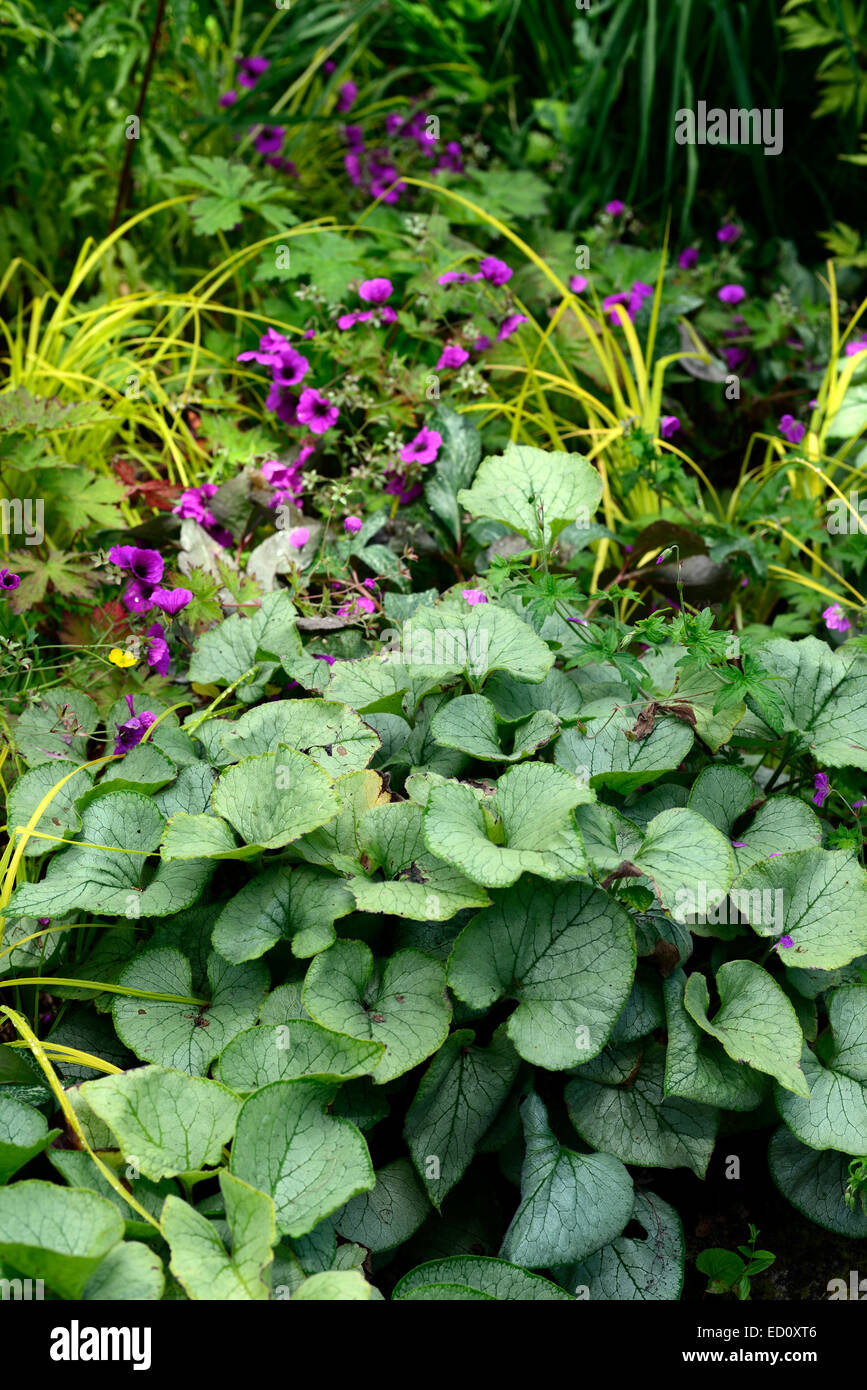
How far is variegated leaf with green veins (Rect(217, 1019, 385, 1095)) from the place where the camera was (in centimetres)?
135

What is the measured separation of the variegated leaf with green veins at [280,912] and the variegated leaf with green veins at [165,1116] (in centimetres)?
18

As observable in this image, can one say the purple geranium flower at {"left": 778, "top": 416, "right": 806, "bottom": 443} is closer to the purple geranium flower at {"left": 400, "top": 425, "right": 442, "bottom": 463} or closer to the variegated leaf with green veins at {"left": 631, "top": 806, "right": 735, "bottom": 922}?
the purple geranium flower at {"left": 400, "top": 425, "right": 442, "bottom": 463}

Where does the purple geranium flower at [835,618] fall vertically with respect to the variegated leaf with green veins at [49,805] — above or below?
above

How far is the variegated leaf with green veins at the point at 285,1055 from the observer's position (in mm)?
1350

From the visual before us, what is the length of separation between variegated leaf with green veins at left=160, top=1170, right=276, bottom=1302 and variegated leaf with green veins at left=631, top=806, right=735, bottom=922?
61cm

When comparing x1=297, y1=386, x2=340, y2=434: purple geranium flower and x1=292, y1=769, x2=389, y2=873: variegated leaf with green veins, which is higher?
x1=297, y1=386, x2=340, y2=434: purple geranium flower

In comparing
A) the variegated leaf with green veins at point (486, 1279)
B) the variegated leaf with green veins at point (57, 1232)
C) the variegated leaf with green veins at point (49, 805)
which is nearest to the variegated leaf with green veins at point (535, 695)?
the variegated leaf with green veins at point (49, 805)

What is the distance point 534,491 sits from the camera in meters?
1.92

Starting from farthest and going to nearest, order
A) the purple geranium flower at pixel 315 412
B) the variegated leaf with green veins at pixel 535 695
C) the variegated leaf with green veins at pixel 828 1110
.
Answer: the purple geranium flower at pixel 315 412 < the variegated leaf with green veins at pixel 535 695 < the variegated leaf with green veins at pixel 828 1110

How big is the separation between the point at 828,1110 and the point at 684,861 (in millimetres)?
376

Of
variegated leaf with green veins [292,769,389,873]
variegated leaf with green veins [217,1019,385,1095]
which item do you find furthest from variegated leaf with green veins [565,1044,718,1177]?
variegated leaf with green veins [292,769,389,873]

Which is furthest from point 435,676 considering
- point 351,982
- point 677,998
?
point 677,998

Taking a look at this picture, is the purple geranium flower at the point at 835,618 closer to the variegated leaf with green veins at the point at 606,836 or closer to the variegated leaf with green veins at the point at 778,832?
the variegated leaf with green veins at the point at 778,832
